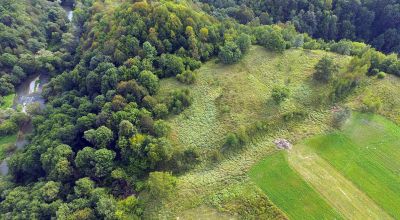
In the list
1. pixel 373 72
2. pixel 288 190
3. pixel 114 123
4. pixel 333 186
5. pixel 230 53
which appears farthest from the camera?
pixel 230 53

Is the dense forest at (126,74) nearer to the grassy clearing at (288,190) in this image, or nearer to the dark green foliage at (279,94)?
the dark green foliage at (279,94)

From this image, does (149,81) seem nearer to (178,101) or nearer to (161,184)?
(178,101)

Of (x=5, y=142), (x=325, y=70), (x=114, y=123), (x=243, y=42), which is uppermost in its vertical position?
(x=243, y=42)

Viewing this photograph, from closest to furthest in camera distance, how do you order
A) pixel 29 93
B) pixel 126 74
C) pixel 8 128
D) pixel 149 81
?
1. pixel 149 81
2. pixel 126 74
3. pixel 8 128
4. pixel 29 93

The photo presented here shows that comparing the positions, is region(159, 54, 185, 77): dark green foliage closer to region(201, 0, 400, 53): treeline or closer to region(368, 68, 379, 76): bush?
region(201, 0, 400, 53): treeline

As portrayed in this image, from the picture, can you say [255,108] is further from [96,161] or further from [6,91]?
[6,91]

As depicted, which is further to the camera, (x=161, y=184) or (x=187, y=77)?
(x=187, y=77)

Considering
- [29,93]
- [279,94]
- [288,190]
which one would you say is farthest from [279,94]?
[29,93]

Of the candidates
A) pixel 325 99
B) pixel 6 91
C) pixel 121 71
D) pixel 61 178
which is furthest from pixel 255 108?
pixel 6 91
